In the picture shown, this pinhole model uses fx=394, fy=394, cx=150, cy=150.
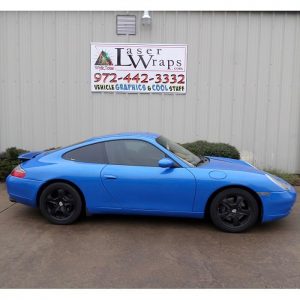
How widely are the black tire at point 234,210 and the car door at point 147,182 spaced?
0.36 m

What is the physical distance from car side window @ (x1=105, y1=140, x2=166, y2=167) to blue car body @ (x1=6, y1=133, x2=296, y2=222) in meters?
0.08

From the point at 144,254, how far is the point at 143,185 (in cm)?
110

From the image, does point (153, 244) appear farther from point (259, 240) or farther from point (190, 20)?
point (190, 20)

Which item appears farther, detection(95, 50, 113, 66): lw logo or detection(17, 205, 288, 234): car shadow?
detection(95, 50, 113, 66): lw logo

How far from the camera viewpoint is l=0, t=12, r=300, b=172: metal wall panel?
30.0 feet

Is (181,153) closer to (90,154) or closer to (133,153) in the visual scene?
(133,153)

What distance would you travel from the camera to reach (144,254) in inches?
176

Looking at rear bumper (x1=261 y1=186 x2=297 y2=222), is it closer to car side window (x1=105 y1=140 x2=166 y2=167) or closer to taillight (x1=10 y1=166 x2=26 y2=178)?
car side window (x1=105 y1=140 x2=166 y2=167)

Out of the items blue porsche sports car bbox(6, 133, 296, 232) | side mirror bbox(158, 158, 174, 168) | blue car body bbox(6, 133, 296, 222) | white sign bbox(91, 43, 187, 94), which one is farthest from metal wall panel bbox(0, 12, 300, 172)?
side mirror bbox(158, 158, 174, 168)

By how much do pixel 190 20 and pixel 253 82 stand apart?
2.06 m

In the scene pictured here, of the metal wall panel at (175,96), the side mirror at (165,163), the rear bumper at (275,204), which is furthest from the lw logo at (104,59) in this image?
the rear bumper at (275,204)

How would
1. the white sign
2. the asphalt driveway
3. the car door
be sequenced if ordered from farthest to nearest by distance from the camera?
the white sign, the car door, the asphalt driveway

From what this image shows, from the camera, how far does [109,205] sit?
546 centimetres

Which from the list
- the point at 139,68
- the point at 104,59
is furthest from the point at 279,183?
the point at 104,59
